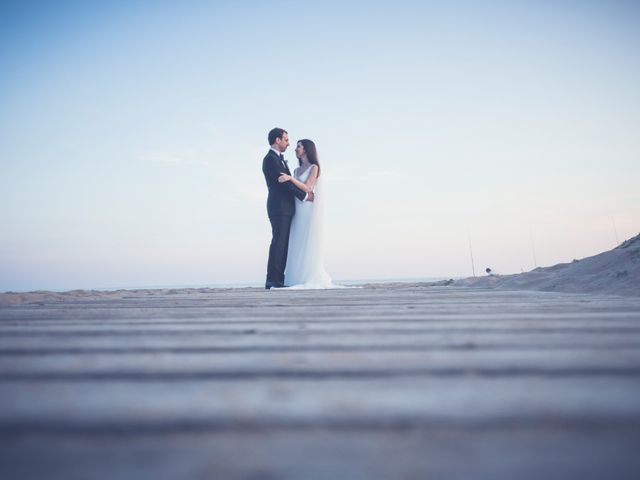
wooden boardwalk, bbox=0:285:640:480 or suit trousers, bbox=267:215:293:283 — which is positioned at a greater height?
suit trousers, bbox=267:215:293:283

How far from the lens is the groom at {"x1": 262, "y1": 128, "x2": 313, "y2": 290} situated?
5.19 metres

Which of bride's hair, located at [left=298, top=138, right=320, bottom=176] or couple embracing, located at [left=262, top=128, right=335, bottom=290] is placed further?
bride's hair, located at [left=298, top=138, right=320, bottom=176]

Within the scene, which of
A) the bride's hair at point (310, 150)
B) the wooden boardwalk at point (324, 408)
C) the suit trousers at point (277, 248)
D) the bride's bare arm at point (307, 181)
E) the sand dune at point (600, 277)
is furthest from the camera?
the bride's hair at point (310, 150)

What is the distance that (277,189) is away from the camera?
5.26 metres

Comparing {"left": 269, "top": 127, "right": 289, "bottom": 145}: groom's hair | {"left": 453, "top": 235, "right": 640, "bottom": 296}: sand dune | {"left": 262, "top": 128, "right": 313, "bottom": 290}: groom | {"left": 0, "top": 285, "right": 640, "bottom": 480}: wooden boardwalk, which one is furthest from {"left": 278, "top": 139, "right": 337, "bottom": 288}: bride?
{"left": 0, "top": 285, "right": 640, "bottom": 480}: wooden boardwalk

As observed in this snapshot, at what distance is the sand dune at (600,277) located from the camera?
3.18 metres

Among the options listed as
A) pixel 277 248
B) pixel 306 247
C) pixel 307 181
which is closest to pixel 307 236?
pixel 306 247

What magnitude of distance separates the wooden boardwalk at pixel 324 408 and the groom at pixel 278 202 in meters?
4.22

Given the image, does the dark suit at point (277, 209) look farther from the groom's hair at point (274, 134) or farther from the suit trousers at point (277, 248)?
the groom's hair at point (274, 134)

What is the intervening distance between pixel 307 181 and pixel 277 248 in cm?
112

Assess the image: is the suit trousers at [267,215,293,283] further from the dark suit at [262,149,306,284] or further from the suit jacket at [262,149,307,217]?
the suit jacket at [262,149,307,217]

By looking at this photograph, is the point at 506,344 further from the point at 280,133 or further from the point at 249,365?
the point at 280,133

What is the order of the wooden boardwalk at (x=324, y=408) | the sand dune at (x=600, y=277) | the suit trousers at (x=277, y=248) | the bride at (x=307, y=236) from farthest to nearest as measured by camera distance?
1. the bride at (x=307, y=236)
2. the suit trousers at (x=277, y=248)
3. the sand dune at (x=600, y=277)
4. the wooden boardwalk at (x=324, y=408)

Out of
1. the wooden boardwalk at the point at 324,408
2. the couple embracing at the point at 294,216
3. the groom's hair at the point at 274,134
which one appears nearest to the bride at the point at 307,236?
the couple embracing at the point at 294,216
